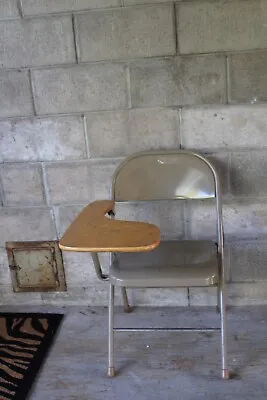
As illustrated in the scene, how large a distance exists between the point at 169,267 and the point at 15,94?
3.36ft

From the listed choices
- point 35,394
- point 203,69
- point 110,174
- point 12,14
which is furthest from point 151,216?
point 12,14

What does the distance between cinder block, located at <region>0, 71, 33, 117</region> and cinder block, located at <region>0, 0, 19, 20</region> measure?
233mm

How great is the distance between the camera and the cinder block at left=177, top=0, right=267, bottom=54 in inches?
77.3

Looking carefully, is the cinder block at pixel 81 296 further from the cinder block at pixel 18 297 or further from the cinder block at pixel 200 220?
the cinder block at pixel 200 220

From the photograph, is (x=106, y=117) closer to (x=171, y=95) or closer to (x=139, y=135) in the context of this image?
(x=139, y=135)

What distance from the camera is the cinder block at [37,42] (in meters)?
2.07

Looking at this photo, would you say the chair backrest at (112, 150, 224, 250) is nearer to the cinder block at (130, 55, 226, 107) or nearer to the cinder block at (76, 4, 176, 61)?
the cinder block at (130, 55, 226, 107)

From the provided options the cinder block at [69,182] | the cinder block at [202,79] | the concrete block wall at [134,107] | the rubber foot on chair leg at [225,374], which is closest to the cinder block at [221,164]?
the concrete block wall at [134,107]

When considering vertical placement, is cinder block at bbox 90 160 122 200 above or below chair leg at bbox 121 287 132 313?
above

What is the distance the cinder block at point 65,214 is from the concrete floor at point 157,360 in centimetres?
45

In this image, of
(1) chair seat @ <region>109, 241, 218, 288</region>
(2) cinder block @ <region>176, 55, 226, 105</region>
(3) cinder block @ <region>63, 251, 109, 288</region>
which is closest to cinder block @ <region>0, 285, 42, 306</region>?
(3) cinder block @ <region>63, 251, 109, 288</region>

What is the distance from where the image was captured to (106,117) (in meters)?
2.15

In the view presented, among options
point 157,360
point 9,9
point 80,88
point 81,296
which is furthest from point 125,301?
point 9,9

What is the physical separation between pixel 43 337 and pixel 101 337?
26 centimetres
